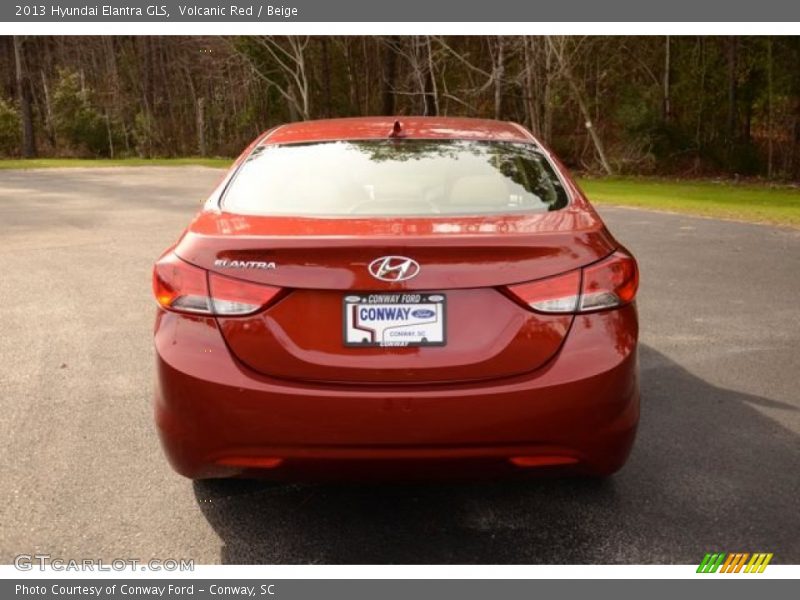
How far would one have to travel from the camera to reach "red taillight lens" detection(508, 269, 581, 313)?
8.96ft

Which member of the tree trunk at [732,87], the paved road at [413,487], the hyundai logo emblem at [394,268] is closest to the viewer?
the hyundai logo emblem at [394,268]

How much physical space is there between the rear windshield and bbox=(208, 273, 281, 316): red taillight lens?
1.59ft

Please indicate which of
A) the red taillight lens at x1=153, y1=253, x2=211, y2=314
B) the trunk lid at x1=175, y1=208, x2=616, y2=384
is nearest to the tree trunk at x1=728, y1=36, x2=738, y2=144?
the trunk lid at x1=175, y1=208, x2=616, y2=384

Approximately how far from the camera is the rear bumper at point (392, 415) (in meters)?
2.70

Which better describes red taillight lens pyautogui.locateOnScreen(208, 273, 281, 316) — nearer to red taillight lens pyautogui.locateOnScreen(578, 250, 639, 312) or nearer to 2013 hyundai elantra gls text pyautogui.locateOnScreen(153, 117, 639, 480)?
2013 hyundai elantra gls text pyautogui.locateOnScreen(153, 117, 639, 480)

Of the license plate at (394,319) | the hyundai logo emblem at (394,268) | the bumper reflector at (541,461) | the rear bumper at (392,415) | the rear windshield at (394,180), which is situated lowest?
the bumper reflector at (541,461)

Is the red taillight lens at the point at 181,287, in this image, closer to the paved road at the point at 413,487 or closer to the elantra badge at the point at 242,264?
the elantra badge at the point at 242,264

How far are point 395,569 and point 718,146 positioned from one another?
112ft

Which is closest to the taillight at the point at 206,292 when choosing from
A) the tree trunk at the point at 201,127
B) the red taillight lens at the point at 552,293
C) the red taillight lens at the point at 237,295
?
the red taillight lens at the point at 237,295

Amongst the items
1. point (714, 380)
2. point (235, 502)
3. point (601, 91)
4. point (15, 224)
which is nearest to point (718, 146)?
point (601, 91)

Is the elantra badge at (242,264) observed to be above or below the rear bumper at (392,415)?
above

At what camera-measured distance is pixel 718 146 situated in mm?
33781

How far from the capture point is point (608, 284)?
2842mm

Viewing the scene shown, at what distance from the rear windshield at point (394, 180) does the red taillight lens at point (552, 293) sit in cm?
52
